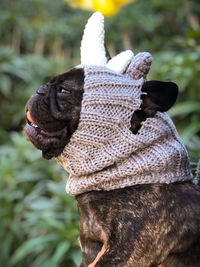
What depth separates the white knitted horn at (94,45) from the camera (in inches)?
75.3

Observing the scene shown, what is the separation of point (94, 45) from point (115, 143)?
1.52 ft

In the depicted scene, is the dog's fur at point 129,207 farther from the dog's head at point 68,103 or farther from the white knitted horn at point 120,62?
the white knitted horn at point 120,62

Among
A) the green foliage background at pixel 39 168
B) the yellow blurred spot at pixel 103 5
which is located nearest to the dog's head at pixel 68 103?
the green foliage background at pixel 39 168

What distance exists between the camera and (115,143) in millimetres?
1787

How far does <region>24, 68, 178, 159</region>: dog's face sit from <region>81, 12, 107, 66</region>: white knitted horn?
4.6 inches

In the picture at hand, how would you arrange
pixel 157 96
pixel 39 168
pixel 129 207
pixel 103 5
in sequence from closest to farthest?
1. pixel 129 207
2. pixel 157 96
3. pixel 39 168
4. pixel 103 5

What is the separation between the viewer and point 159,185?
179cm

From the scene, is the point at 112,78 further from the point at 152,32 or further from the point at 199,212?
Result: the point at 152,32

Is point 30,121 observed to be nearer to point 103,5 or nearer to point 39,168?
point 39,168

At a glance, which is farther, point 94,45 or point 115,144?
point 94,45

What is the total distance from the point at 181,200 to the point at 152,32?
36.3ft

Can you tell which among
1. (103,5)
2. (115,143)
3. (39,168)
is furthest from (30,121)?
(103,5)

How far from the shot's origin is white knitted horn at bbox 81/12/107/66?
191 cm

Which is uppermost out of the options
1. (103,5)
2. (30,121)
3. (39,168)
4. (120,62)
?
(120,62)
